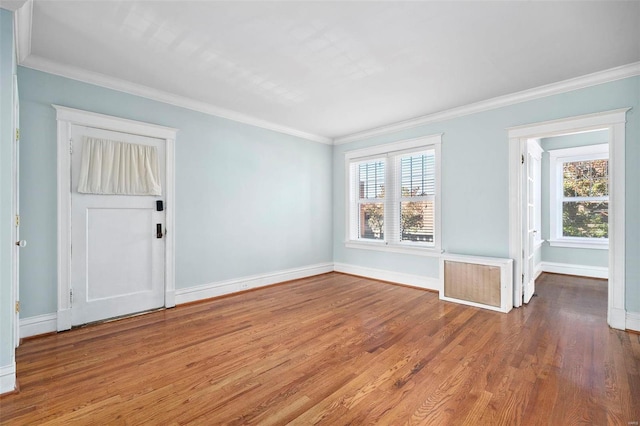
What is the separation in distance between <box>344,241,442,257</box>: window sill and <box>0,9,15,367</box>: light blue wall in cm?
A: 451

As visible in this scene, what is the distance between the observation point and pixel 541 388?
202 cm

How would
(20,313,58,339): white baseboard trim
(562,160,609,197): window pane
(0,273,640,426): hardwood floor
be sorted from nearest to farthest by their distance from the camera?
(0,273,640,426): hardwood floor, (20,313,58,339): white baseboard trim, (562,160,609,197): window pane

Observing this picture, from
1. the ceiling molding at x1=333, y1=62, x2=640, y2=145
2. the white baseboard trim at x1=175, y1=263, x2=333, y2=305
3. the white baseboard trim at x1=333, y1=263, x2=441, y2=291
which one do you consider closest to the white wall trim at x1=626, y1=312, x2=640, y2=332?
the white baseboard trim at x1=333, y1=263, x2=441, y2=291

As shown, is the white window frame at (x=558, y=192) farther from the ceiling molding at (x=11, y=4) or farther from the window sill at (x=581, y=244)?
the ceiling molding at (x=11, y=4)

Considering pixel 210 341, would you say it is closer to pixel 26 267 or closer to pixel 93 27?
pixel 26 267

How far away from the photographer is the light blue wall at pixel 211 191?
2.88 meters

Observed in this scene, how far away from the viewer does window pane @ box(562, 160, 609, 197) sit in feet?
17.3

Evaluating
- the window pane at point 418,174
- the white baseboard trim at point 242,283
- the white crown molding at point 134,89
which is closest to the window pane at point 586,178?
the window pane at point 418,174

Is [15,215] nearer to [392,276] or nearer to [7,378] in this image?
[7,378]

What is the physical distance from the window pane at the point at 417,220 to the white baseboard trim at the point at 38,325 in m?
4.65

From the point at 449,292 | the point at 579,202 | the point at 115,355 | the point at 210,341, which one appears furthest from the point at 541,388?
the point at 579,202

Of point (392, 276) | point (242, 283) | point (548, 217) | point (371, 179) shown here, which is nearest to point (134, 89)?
point (242, 283)

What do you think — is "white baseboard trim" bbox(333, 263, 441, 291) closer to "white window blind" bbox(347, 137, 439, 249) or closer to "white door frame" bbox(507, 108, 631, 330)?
"white window blind" bbox(347, 137, 439, 249)

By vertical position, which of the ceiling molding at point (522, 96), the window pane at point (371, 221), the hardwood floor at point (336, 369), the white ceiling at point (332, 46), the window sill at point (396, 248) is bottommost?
the hardwood floor at point (336, 369)
